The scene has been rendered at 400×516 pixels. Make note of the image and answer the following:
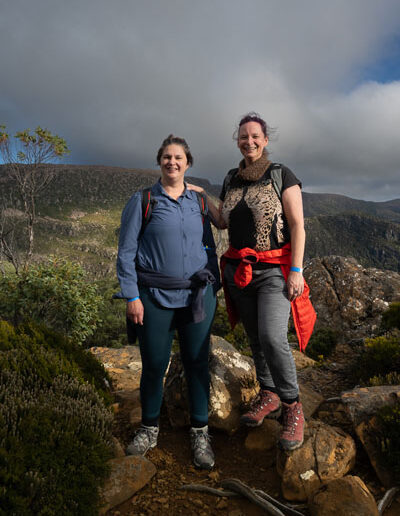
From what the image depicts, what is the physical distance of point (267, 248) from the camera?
2.74 metres

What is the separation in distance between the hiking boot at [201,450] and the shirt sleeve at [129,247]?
4.82 ft

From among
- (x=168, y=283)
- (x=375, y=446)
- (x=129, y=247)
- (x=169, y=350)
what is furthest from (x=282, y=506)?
(x=129, y=247)

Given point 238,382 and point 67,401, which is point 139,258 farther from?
point 238,382

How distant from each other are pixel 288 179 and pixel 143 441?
2.69 m

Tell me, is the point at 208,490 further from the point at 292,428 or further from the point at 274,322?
the point at 274,322

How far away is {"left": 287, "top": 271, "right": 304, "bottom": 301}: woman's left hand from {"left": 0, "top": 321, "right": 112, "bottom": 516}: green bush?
1952 millimetres

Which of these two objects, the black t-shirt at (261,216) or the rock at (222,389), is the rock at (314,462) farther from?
the black t-shirt at (261,216)

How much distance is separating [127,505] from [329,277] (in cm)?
876

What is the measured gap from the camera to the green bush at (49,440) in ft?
6.86

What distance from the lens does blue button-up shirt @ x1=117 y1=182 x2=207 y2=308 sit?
2684 millimetres

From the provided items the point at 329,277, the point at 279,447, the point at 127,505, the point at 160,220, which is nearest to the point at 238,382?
the point at 279,447

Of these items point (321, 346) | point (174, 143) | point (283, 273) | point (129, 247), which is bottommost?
point (321, 346)

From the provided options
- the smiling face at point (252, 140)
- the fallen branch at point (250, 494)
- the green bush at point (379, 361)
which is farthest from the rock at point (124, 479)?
the green bush at point (379, 361)

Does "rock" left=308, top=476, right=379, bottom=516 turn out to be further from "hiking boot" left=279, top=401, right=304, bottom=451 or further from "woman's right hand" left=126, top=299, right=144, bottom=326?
"woman's right hand" left=126, top=299, right=144, bottom=326
